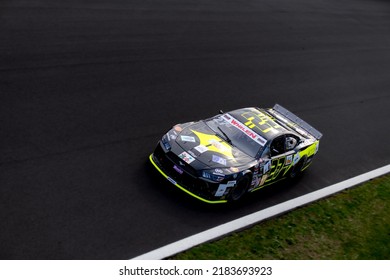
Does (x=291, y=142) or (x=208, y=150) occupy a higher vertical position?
(x=208, y=150)

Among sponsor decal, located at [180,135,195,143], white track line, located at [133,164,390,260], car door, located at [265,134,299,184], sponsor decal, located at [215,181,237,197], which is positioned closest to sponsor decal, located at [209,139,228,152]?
sponsor decal, located at [180,135,195,143]

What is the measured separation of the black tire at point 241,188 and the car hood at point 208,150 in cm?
29

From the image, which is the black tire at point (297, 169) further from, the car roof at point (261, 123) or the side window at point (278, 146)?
the car roof at point (261, 123)

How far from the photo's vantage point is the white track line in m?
7.95

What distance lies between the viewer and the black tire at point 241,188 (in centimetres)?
943

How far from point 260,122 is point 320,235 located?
9.08 feet

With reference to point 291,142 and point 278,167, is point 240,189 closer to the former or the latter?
point 278,167

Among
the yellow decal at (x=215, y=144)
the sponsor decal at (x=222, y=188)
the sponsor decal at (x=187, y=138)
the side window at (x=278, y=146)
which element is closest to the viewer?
the sponsor decal at (x=222, y=188)

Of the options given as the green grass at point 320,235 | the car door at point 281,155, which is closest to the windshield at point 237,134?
the car door at point 281,155

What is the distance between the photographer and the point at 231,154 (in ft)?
31.8

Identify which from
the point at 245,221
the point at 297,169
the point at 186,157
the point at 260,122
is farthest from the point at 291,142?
the point at 186,157

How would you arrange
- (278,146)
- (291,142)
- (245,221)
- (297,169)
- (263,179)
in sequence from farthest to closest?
(297,169), (291,142), (278,146), (263,179), (245,221)

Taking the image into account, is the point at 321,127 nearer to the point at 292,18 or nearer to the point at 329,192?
the point at 329,192

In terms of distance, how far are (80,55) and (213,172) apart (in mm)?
7133
